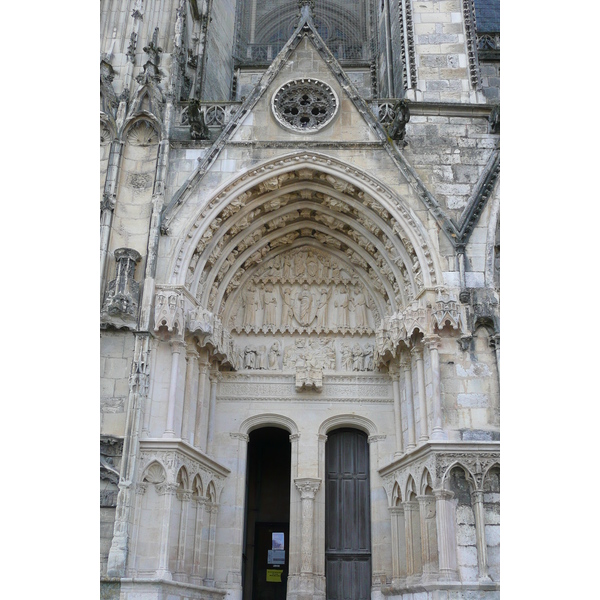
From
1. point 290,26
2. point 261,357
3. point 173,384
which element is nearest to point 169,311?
point 173,384

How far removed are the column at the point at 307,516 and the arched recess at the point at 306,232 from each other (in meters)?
3.34

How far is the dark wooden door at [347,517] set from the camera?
1105 centimetres

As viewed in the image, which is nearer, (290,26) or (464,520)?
(464,520)

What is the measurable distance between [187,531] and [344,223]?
5961 mm

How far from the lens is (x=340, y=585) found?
1105 cm

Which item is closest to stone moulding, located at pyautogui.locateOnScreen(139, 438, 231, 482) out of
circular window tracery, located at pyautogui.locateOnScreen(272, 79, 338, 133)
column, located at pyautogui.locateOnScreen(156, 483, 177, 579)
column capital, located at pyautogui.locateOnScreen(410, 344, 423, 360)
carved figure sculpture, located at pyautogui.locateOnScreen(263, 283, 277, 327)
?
column, located at pyautogui.locateOnScreen(156, 483, 177, 579)

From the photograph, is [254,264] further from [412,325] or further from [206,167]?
[412,325]

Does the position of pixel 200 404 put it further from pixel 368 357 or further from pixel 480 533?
pixel 480 533

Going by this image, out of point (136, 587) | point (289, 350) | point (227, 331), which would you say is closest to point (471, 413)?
point (289, 350)

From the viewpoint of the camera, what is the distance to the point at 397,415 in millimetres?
11367

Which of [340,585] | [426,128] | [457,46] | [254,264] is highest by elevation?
[457,46]

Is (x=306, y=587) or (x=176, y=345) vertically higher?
(x=176, y=345)

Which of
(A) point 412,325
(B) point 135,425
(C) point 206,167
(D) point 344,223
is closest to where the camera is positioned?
(B) point 135,425

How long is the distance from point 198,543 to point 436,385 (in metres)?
4.46
